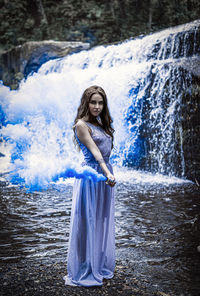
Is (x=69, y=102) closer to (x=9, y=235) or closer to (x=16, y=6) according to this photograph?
(x=9, y=235)

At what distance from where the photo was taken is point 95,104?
8.89 ft

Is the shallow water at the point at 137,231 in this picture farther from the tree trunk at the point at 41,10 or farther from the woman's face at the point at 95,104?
the tree trunk at the point at 41,10

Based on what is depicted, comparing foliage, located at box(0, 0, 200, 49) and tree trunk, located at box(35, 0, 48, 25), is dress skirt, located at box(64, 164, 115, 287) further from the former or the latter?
tree trunk, located at box(35, 0, 48, 25)

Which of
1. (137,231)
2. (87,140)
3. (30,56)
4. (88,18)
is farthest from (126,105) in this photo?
(88,18)

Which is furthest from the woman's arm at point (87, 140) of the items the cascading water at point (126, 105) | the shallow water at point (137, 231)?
the cascading water at point (126, 105)

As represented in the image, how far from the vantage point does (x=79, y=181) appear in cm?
270

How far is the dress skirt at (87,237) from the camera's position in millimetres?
2646

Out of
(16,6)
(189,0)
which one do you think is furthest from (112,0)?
(16,6)

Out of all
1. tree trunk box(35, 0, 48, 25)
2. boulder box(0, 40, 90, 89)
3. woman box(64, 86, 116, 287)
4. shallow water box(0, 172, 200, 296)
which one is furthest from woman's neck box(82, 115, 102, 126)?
tree trunk box(35, 0, 48, 25)

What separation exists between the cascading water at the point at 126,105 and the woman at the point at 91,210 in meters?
5.42

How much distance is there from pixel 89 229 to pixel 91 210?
168mm

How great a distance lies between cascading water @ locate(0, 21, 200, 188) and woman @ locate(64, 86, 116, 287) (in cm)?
542

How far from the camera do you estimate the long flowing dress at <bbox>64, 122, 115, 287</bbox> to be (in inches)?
104

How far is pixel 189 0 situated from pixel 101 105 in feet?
64.4
